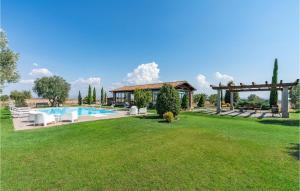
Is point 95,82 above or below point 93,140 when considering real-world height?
above

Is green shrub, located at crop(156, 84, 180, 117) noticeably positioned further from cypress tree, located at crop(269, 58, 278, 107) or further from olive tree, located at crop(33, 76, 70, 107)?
olive tree, located at crop(33, 76, 70, 107)

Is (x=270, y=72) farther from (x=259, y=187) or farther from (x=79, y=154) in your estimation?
(x=79, y=154)

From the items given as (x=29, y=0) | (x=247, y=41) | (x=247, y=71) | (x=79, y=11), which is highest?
(x=79, y=11)

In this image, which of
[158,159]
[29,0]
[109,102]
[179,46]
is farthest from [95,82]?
[158,159]

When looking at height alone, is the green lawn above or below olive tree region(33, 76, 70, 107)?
below

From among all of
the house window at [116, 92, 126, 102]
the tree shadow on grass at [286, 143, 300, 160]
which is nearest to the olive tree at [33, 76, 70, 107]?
the house window at [116, 92, 126, 102]

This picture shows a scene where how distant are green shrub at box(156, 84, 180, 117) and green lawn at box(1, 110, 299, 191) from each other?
6280 mm

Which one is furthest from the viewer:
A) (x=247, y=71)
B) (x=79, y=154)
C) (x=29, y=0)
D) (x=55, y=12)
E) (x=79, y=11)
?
(x=247, y=71)

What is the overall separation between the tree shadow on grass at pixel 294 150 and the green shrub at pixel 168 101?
781cm

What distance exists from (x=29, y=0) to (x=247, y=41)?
56.2 ft

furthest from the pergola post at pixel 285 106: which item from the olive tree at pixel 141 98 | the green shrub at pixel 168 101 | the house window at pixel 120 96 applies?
the house window at pixel 120 96

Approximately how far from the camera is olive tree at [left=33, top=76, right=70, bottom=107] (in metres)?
29.6

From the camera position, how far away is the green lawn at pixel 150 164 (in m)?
3.43

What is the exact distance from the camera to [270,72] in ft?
85.3
